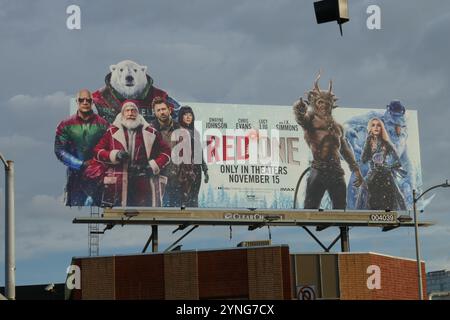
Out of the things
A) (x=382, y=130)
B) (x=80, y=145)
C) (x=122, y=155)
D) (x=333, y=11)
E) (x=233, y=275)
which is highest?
(x=382, y=130)

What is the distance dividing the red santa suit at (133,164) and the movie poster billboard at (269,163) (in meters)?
0.06

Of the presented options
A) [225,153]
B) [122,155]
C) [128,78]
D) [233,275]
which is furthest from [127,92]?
[233,275]

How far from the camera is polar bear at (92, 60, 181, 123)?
53.4 m

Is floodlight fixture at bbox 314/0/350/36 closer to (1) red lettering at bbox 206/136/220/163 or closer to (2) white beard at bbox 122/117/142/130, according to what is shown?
(2) white beard at bbox 122/117/142/130

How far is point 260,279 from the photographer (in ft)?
151

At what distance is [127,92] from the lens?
53.8 m

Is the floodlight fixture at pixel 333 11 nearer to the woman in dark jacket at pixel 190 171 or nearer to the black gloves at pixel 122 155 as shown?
the woman in dark jacket at pixel 190 171

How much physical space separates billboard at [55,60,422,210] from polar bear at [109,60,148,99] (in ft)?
0.19

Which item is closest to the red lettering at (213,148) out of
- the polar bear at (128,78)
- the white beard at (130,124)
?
the white beard at (130,124)

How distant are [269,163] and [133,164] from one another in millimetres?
8250

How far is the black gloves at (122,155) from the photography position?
52.7 m

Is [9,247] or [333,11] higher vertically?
[333,11]

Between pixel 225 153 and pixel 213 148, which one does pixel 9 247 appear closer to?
pixel 213 148
